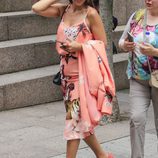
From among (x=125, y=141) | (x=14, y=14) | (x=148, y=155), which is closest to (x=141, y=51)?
(x=148, y=155)

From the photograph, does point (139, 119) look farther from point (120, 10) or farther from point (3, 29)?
point (120, 10)

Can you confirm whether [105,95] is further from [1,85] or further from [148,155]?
[1,85]

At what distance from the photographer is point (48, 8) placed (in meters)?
5.25

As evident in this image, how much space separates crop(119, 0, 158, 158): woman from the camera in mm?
4977

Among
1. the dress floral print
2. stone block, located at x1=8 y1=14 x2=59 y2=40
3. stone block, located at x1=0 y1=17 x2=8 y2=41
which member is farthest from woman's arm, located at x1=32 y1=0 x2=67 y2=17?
stone block, located at x1=8 y1=14 x2=59 y2=40

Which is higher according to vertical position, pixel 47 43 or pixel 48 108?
pixel 47 43

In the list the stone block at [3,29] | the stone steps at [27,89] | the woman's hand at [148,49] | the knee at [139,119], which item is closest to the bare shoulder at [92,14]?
the woman's hand at [148,49]

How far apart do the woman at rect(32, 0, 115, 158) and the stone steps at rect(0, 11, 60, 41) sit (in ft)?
13.9

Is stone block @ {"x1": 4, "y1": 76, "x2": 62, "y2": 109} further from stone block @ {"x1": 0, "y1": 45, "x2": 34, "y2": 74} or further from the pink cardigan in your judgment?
the pink cardigan

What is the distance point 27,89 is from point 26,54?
92 cm

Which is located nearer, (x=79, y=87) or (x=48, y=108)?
(x=79, y=87)

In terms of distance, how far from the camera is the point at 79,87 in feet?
16.6

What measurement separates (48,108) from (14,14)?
2315mm

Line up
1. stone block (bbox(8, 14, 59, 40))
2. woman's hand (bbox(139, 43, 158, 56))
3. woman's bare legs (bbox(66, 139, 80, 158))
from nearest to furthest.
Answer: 1. woman's hand (bbox(139, 43, 158, 56))
2. woman's bare legs (bbox(66, 139, 80, 158))
3. stone block (bbox(8, 14, 59, 40))
